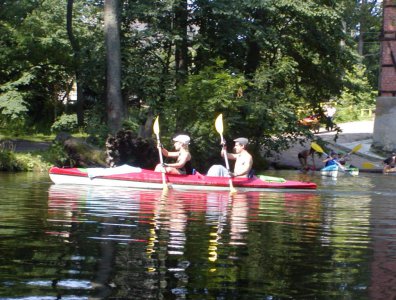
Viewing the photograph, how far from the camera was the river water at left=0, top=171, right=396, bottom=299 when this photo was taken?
653 cm

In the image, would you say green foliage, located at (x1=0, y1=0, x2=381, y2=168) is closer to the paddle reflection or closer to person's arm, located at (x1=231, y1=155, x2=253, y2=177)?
person's arm, located at (x1=231, y1=155, x2=253, y2=177)

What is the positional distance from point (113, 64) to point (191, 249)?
1671cm

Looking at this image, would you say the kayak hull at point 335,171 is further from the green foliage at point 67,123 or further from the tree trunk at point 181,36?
the green foliage at point 67,123

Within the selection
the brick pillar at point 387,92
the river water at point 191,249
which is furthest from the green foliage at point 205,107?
the brick pillar at point 387,92

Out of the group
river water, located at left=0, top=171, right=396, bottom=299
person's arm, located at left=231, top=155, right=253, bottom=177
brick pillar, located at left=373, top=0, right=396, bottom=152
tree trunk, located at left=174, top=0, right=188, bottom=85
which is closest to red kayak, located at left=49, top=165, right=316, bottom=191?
person's arm, located at left=231, top=155, right=253, bottom=177

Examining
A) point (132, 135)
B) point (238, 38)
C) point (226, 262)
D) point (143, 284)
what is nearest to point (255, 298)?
point (143, 284)

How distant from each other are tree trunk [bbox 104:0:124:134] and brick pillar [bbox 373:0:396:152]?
46.2ft

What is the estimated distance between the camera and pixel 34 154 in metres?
25.9

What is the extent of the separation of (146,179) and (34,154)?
8.26m

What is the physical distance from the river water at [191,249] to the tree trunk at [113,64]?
9027mm

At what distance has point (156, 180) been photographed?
18453mm

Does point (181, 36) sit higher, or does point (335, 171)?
point (181, 36)

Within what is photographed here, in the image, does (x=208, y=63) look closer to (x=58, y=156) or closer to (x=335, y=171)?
(x=335, y=171)

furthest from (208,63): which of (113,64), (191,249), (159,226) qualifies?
(191,249)
